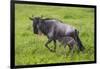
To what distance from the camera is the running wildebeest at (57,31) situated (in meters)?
2.28

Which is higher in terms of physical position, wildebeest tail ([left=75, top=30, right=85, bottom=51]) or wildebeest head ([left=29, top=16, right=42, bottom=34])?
wildebeest head ([left=29, top=16, right=42, bottom=34])

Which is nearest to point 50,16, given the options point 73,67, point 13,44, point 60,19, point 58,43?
point 60,19

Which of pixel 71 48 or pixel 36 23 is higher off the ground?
pixel 36 23

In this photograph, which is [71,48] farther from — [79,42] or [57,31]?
[57,31]

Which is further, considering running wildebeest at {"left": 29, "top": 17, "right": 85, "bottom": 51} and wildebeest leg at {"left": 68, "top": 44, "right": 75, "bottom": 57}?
wildebeest leg at {"left": 68, "top": 44, "right": 75, "bottom": 57}

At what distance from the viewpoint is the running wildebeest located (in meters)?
2.28

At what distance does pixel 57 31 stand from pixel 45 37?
0.16m

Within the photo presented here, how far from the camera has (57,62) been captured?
2.34 meters

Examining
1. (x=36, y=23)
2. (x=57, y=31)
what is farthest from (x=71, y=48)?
(x=36, y=23)

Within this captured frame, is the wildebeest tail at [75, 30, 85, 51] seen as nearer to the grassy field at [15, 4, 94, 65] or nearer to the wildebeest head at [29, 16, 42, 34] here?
the grassy field at [15, 4, 94, 65]

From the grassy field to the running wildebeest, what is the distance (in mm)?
49

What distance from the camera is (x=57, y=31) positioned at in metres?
2.34

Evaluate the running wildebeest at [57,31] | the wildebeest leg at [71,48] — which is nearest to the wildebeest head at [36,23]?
the running wildebeest at [57,31]

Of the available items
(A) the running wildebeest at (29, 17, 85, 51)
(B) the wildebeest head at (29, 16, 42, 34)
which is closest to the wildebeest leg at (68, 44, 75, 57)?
(A) the running wildebeest at (29, 17, 85, 51)
